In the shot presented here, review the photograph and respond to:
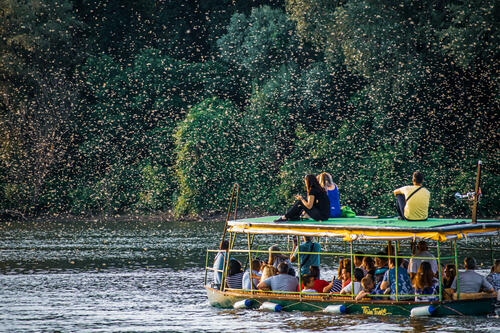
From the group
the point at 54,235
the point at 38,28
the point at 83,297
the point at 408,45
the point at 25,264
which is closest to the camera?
the point at 83,297

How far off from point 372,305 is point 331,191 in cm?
302

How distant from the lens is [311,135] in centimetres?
5722

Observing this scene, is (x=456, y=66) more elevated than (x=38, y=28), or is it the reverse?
(x=38, y=28)

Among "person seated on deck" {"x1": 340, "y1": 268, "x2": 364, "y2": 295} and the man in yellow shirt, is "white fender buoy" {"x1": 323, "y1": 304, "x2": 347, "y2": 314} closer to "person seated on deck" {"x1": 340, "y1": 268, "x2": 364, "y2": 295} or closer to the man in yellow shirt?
"person seated on deck" {"x1": 340, "y1": 268, "x2": 364, "y2": 295}

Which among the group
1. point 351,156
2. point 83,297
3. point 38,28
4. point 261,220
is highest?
point 38,28

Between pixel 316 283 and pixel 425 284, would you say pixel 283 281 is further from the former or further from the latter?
pixel 425 284

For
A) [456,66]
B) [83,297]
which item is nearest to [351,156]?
[456,66]

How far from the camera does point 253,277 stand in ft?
71.8

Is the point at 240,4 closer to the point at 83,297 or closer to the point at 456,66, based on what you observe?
the point at 456,66

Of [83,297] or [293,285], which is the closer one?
[293,285]

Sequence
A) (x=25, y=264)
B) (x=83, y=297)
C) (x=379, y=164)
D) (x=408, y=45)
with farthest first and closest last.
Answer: (x=379, y=164) → (x=408, y=45) → (x=25, y=264) → (x=83, y=297)

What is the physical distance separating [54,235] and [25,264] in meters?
13.0

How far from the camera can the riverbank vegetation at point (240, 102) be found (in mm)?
50656

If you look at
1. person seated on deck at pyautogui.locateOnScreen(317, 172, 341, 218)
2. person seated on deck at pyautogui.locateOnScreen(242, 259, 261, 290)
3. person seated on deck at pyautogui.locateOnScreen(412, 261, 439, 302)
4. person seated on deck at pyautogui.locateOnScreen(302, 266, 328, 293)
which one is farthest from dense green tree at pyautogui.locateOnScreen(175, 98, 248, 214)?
person seated on deck at pyautogui.locateOnScreen(412, 261, 439, 302)
